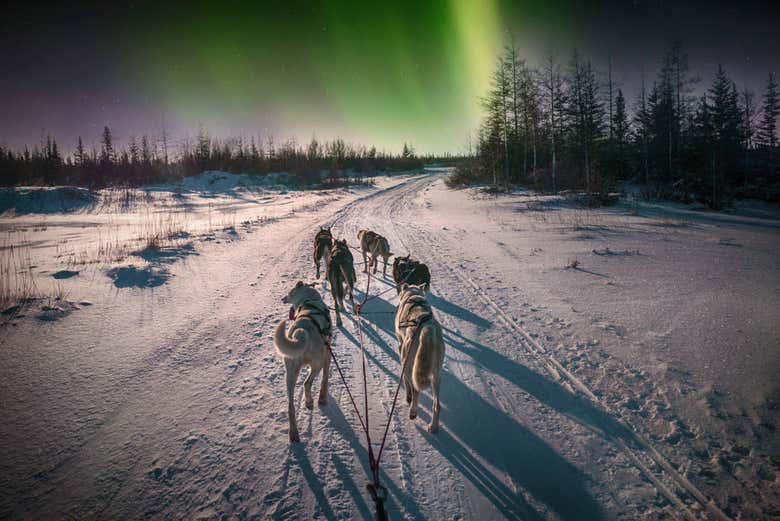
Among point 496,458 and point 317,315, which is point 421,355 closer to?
point 496,458

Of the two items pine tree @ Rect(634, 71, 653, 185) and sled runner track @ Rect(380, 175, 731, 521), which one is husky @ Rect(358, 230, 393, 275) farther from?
pine tree @ Rect(634, 71, 653, 185)

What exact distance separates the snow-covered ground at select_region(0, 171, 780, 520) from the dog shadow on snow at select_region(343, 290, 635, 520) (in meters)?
0.02

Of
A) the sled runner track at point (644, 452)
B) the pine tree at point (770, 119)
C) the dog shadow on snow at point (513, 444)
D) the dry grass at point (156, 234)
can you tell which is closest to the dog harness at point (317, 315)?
the dog shadow on snow at point (513, 444)

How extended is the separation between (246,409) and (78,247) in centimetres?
1191

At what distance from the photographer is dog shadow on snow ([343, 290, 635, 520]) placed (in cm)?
253

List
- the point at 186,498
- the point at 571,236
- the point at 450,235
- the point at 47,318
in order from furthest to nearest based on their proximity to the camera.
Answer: the point at 450,235, the point at 571,236, the point at 47,318, the point at 186,498

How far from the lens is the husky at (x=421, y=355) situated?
3.12 metres

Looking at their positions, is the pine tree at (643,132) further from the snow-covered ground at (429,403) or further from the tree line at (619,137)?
the snow-covered ground at (429,403)

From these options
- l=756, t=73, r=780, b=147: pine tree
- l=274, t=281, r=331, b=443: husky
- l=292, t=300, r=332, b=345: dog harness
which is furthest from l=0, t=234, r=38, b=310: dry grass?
l=756, t=73, r=780, b=147: pine tree

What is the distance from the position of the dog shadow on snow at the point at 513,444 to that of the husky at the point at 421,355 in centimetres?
23

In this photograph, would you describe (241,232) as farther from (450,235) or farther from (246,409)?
(246,409)

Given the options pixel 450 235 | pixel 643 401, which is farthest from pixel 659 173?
pixel 643 401

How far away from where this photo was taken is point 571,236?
12.1 metres

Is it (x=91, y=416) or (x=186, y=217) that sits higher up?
(x=186, y=217)
